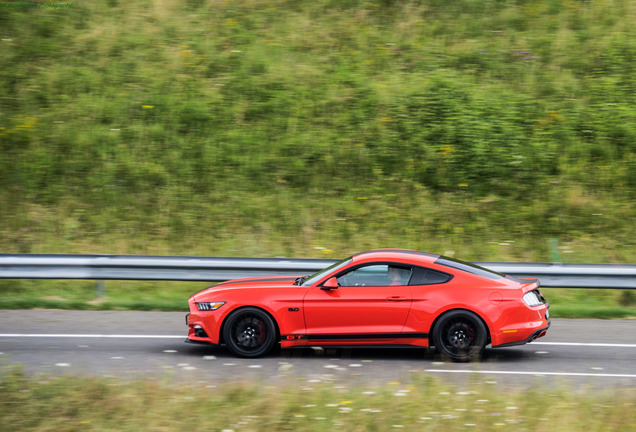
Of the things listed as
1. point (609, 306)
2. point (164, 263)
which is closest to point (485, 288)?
point (609, 306)

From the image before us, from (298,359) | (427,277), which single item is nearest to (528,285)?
(427,277)

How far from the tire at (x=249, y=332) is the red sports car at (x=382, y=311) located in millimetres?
11

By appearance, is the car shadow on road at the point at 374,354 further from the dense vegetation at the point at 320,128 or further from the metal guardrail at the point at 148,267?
the dense vegetation at the point at 320,128

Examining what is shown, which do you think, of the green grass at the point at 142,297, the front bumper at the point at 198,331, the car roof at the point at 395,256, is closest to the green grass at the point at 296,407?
the front bumper at the point at 198,331

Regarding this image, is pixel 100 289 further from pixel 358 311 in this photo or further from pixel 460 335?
pixel 460 335

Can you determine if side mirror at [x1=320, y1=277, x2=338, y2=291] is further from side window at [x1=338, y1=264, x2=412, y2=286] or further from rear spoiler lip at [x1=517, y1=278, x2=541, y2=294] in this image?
rear spoiler lip at [x1=517, y1=278, x2=541, y2=294]

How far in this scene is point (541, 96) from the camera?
615 inches

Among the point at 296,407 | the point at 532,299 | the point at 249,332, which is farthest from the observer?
the point at 249,332

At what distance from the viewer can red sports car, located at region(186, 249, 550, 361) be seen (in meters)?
7.85

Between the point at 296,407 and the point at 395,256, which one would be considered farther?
the point at 395,256

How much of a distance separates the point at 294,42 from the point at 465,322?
1092 centimetres

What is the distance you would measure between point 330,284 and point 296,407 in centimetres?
228

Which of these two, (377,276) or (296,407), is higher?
(377,276)

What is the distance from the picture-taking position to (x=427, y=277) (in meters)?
8.07
